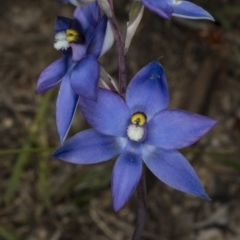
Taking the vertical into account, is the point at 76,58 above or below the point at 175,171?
above

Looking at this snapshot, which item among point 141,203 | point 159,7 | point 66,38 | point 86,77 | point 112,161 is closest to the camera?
point 159,7

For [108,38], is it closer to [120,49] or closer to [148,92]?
[120,49]

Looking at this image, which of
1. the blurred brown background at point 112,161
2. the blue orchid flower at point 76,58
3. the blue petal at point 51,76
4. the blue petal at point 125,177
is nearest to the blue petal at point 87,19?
the blue orchid flower at point 76,58

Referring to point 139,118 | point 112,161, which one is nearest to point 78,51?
point 139,118

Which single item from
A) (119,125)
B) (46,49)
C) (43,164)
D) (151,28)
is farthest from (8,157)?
(119,125)

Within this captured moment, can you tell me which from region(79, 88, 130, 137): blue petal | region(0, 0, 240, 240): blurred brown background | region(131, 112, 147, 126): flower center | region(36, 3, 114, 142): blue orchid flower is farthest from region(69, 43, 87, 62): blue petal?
region(0, 0, 240, 240): blurred brown background

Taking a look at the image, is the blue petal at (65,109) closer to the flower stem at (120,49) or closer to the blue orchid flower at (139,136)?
the blue orchid flower at (139,136)

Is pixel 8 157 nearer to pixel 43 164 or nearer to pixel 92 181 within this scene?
pixel 43 164
